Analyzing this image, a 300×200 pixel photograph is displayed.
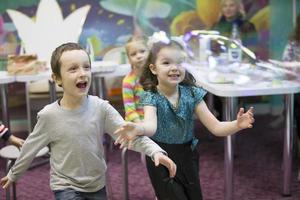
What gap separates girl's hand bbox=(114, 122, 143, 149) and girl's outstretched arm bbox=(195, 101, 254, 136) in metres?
0.43

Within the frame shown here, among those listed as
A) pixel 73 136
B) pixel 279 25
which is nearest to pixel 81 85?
pixel 73 136

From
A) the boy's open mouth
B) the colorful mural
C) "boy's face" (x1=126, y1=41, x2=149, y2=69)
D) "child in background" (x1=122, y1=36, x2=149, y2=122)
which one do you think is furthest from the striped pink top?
the colorful mural

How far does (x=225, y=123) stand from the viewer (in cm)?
216

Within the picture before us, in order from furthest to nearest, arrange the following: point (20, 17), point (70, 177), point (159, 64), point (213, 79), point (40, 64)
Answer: point (20, 17), point (40, 64), point (213, 79), point (159, 64), point (70, 177)

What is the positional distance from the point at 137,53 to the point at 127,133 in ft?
4.00

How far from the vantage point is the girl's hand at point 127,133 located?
6.05ft

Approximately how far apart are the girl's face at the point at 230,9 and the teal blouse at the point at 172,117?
274 centimetres

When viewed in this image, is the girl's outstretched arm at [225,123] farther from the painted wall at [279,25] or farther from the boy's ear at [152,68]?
the painted wall at [279,25]

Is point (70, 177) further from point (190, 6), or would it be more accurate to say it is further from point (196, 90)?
point (190, 6)

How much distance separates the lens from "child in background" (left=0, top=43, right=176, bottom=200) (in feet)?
6.36

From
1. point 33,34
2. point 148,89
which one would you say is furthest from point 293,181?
point 33,34

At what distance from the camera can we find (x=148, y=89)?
2.32m

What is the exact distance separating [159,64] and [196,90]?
0.22m

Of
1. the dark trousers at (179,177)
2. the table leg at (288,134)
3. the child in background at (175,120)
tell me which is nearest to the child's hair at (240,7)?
the table leg at (288,134)
